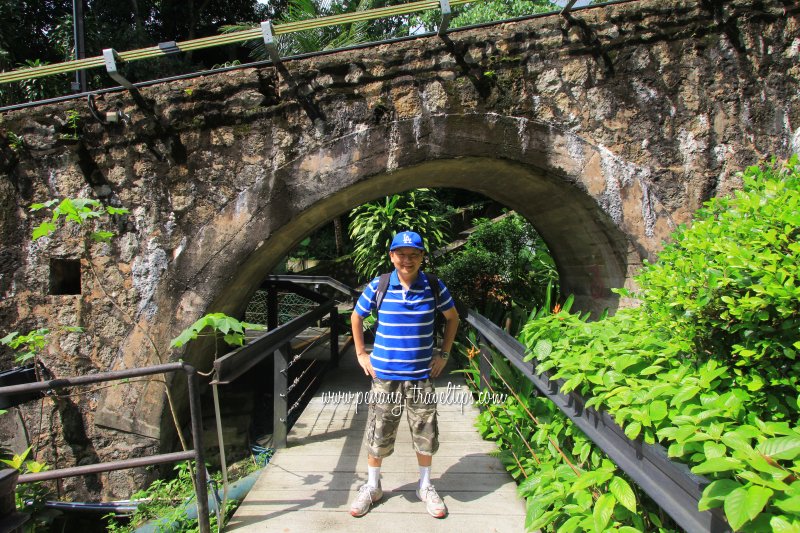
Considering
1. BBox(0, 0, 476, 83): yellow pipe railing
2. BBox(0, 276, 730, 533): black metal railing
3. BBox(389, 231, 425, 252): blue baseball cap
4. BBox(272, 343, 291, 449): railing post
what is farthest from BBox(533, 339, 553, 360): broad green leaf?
BBox(0, 0, 476, 83): yellow pipe railing

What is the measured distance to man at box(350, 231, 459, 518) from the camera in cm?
231

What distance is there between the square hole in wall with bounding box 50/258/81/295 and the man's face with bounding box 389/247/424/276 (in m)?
2.48

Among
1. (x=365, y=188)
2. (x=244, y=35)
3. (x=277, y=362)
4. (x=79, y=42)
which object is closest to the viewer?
(x=244, y=35)

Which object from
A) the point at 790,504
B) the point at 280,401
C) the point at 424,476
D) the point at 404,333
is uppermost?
the point at 404,333

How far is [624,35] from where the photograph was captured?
3277 mm

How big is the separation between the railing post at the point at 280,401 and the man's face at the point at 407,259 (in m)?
1.23

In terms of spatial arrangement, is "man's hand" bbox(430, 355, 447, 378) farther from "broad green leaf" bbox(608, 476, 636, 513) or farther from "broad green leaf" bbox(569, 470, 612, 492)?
"broad green leaf" bbox(608, 476, 636, 513)

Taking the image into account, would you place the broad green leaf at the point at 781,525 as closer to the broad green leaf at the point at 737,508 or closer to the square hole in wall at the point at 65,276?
the broad green leaf at the point at 737,508

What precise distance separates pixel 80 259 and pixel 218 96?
149 centimetres

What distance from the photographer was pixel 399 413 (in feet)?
7.56

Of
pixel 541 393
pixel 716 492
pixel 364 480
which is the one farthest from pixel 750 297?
pixel 364 480

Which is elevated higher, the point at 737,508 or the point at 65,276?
the point at 65,276

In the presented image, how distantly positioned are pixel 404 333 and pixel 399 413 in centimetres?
39

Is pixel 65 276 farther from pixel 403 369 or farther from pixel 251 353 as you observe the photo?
pixel 403 369
